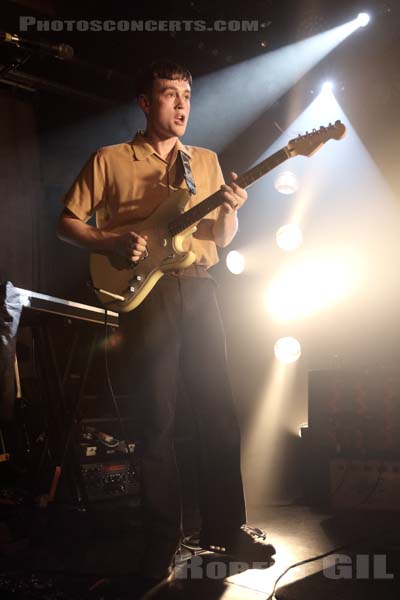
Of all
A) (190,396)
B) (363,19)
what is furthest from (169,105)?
(363,19)

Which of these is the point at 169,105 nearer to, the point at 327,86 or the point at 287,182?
the point at 287,182

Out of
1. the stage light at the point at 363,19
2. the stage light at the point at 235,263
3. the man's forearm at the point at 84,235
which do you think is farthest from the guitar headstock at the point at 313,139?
the stage light at the point at 363,19

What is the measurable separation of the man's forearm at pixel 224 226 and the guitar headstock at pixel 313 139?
36cm

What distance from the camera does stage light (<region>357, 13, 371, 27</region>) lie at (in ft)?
12.0

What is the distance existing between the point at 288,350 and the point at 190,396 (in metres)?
1.91

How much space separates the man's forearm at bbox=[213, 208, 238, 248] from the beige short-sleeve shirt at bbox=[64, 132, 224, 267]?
4 centimetres

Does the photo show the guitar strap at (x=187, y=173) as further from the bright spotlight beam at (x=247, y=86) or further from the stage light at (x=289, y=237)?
the bright spotlight beam at (x=247, y=86)

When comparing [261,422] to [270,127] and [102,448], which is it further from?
[270,127]

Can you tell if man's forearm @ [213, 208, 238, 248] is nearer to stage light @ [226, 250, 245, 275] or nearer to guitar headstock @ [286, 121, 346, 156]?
guitar headstock @ [286, 121, 346, 156]

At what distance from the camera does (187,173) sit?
1.97m

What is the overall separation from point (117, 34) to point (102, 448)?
299cm

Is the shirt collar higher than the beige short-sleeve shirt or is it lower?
higher

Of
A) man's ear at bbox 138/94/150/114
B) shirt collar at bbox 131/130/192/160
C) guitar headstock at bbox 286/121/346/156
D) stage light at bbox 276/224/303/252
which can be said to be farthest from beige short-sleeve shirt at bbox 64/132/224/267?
stage light at bbox 276/224/303/252

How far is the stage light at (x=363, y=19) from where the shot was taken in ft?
12.0
